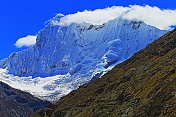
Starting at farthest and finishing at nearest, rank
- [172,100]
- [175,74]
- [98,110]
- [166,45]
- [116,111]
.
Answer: [166,45] < [98,110] < [116,111] < [175,74] < [172,100]

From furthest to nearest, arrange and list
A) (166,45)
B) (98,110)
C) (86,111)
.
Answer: (166,45), (86,111), (98,110)

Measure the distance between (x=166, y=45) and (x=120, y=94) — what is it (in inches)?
2087

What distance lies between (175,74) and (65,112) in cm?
5951

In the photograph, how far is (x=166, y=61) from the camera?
472 feet

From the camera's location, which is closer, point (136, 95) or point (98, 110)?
point (136, 95)

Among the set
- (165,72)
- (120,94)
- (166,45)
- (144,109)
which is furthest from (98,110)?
(166,45)

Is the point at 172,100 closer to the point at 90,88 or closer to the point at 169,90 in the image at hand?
the point at 169,90

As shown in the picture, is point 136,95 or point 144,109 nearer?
point 144,109

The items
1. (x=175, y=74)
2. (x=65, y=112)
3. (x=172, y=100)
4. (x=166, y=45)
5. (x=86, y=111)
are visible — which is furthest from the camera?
(x=166, y=45)

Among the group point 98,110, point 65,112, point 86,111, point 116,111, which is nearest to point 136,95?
point 116,111

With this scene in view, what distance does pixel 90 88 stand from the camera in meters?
196

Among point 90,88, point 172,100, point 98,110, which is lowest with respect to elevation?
point 172,100

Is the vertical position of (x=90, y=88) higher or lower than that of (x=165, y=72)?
higher

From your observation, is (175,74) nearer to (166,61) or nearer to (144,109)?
(144,109)
